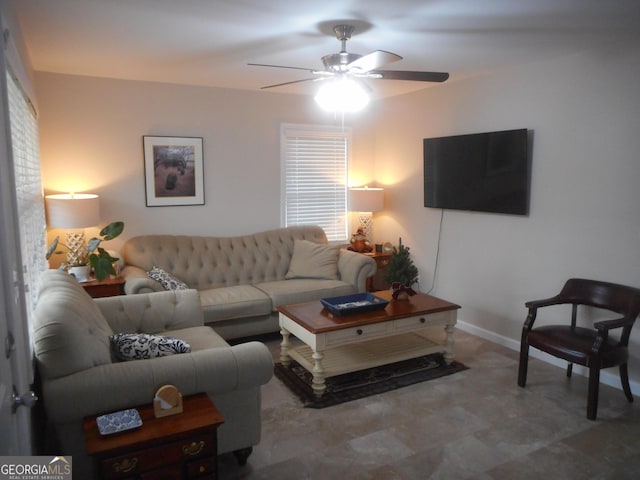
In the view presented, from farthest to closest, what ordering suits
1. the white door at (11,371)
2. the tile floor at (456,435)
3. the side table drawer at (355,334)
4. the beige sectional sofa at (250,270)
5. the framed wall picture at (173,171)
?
the framed wall picture at (173,171) < the beige sectional sofa at (250,270) < the side table drawer at (355,334) < the tile floor at (456,435) < the white door at (11,371)

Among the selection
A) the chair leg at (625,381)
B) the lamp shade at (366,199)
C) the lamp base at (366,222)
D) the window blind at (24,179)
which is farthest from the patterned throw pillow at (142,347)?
the lamp base at (366,222)

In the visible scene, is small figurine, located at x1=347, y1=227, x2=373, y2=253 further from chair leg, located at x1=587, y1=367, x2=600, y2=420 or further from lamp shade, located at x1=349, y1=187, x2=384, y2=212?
chair leg, located at x1=587, y1=367, x2=600, y2=420

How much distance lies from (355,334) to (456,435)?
3.06ft

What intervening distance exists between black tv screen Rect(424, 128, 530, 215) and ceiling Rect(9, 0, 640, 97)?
0.64 metres

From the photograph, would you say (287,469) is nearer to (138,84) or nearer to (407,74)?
(407,74)

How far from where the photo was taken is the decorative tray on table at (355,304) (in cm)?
→ 348

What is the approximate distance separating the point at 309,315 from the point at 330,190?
95.3 inches

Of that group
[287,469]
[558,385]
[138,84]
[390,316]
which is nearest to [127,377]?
[287,469]

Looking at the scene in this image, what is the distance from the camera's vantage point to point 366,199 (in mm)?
5391

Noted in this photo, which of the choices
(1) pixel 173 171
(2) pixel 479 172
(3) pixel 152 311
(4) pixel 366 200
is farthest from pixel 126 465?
(4) pixel 366 200

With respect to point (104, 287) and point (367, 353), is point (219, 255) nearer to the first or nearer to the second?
point (104, 287)

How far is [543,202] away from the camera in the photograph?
3.86 m

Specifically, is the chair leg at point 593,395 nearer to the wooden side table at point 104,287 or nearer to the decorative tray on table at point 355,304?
the decorative tray on table at point 355,304

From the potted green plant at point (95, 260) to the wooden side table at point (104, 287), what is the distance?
0.29 feet
